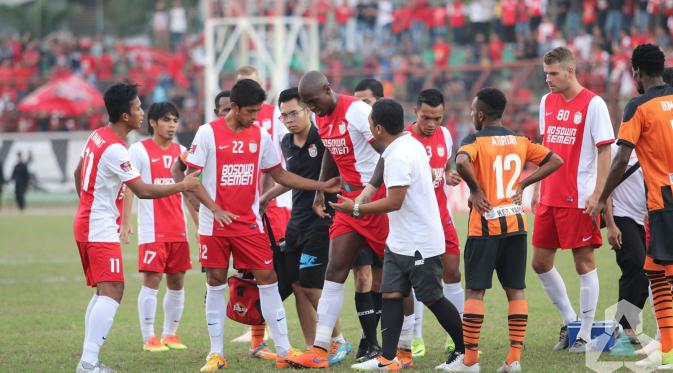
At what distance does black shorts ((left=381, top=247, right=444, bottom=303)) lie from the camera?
26.6 feet

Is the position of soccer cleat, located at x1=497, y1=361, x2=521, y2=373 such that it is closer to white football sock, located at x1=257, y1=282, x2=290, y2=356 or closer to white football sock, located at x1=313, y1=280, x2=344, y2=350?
white football sock, located at x1=313, y1=280, x2=344, y2=350

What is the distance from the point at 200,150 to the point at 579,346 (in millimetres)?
4019

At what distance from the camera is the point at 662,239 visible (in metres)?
8.13

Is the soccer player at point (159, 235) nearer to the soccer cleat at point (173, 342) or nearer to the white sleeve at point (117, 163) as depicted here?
the soccer cleat at point (173, 342)

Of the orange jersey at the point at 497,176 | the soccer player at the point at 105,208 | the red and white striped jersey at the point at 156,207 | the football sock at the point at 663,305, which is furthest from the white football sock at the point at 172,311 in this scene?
the football sock at the point at 663,305

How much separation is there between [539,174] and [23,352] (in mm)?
5467

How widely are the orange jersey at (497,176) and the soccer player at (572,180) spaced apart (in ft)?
4.12

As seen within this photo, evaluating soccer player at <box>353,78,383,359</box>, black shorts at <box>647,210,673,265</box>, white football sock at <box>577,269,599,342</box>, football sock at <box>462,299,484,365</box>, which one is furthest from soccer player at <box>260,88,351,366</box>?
black shorts at <box>647,210,673,265</box>

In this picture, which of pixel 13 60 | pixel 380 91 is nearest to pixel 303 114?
pixel 380 91

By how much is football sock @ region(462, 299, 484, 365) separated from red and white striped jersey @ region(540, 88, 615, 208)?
178 centimetres

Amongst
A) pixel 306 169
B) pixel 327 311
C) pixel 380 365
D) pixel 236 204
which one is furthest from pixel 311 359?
pixel 306 169

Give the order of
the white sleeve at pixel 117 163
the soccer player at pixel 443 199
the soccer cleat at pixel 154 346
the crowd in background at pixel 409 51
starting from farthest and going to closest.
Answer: the crowd in background at pixel 409 51 → the soccer cleat at pixel 154 346 → the soccer player at pixel 443 199 → the white sleeve at pixel 117 163

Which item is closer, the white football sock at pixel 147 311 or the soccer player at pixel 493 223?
the soccer player at pixel 493 223

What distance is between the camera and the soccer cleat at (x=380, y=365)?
8289mm
